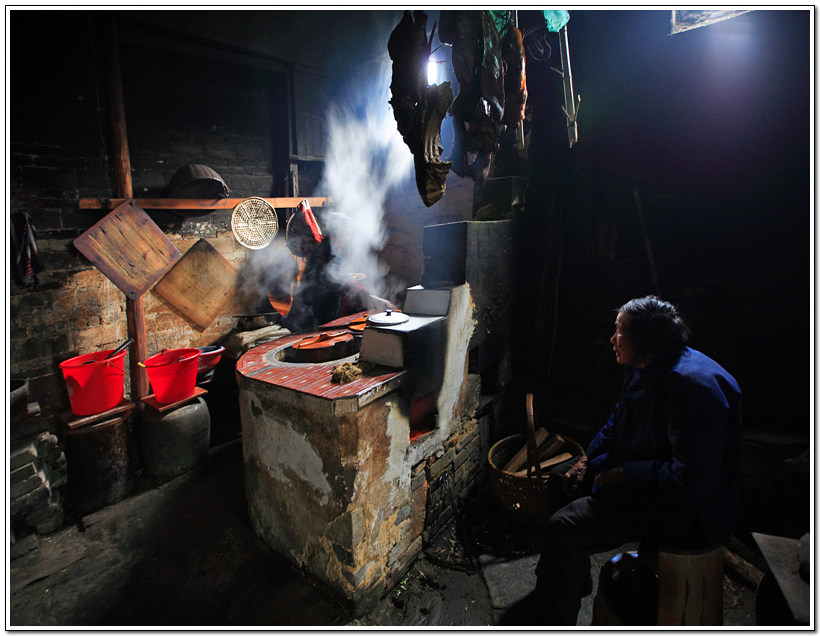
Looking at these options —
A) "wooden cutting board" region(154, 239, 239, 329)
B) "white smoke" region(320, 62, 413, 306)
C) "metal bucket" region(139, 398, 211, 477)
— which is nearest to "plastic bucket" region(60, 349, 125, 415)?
"metal bucket" region(139, 398, 211, 477)

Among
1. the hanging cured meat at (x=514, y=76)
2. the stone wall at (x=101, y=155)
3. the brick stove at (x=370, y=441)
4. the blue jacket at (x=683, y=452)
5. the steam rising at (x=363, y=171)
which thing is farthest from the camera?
the steam rising at (x=363, y=171)

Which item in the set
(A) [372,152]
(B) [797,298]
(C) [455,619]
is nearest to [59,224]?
(A) [372,152]

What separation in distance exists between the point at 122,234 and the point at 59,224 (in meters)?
0.63

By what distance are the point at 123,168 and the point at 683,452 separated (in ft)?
21.6

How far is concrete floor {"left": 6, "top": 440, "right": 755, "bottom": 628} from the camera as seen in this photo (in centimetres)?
321

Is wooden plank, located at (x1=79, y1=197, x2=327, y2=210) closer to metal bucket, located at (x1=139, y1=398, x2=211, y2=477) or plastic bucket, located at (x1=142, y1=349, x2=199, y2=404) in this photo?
plastic bucket, located at (x1=142, y1=349, x2=199, y2=404)

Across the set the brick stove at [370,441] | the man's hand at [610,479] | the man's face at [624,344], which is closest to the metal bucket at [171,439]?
the brick stove at [370,441]

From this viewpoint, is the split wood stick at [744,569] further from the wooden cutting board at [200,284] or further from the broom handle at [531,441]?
the wooden cutting board at [200,284]

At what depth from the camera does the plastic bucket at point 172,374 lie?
15.7 feet

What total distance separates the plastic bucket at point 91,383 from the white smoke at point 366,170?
4.19 m

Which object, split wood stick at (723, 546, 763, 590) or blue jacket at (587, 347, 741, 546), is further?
split wood stick at (723, 546, 763, 590)

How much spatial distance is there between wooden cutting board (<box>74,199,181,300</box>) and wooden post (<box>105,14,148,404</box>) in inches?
7.7

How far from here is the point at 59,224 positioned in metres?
4.92

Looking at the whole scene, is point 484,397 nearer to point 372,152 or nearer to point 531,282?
point 531,282
